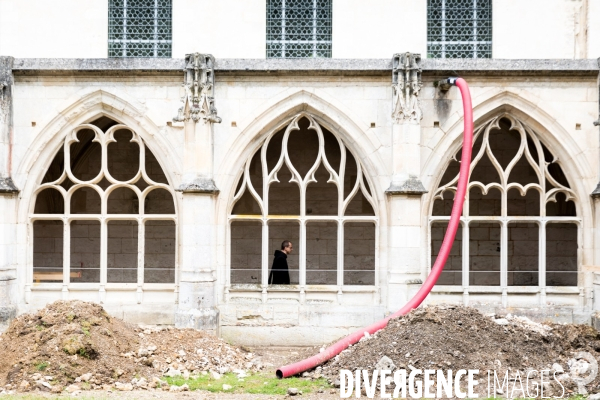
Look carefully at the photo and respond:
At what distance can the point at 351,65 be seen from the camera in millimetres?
13469

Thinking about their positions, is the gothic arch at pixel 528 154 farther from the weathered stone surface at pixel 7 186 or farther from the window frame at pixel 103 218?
the weathered stone surface at pixel 7 186

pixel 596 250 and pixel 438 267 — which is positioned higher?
pixel 596 250

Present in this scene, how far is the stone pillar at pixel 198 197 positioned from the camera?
43.4 feet

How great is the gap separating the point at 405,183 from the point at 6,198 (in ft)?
22.7

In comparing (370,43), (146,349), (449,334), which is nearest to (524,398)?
(449,334)

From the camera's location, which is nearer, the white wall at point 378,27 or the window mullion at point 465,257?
the window mullion at point 465,257

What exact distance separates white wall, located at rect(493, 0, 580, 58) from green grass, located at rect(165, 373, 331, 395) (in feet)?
27.3

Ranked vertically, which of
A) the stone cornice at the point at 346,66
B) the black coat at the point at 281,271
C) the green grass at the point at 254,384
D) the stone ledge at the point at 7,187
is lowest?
the green grass at the point at 254,384

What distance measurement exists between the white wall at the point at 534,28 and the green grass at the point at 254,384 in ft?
27.3

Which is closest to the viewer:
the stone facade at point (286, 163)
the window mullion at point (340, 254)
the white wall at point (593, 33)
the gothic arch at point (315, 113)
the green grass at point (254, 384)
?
the green grass at point (254, 384)

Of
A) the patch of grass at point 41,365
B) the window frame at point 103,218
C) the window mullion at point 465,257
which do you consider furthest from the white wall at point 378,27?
the patch of grass at point 41,365

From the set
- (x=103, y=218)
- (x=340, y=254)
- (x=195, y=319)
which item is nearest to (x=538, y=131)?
(x=340, y=254)

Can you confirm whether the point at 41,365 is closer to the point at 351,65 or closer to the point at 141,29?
the point at 351,65

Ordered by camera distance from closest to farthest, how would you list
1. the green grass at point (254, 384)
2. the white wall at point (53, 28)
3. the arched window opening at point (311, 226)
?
the green grass at point (254, 384) < the white wall at point (53, 28) < the arched window opening at point (311, 226)
